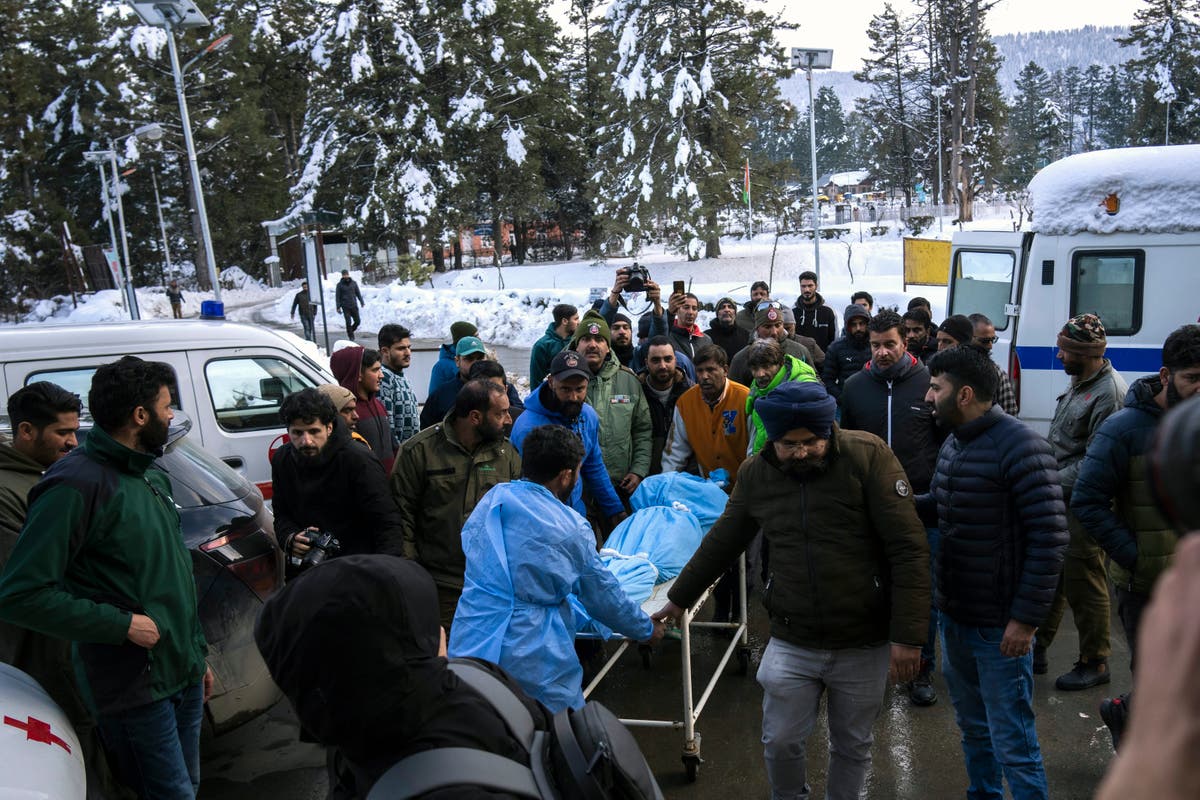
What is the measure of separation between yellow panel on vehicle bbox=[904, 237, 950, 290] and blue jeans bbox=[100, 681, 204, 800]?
84.9 feet

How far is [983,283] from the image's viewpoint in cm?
983

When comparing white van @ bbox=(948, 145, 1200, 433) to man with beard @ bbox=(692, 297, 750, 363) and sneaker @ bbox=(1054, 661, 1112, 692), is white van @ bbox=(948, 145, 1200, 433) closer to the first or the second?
man with beard @ bbox=(692, 297, 750, 363)

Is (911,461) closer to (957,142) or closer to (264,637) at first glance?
(264,637)

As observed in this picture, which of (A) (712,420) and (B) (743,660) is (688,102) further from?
(B) (743,660)

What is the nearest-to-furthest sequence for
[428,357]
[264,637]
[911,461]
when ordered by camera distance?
[264,637]
[911,461]
[428,357]

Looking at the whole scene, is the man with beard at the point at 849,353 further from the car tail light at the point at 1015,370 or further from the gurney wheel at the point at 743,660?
the gurney wheel at the point at 743,660

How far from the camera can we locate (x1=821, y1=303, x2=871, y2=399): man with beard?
7816mm

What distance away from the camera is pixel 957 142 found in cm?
4906

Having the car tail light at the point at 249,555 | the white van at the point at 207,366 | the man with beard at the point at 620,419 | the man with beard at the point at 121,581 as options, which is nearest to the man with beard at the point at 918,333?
the man with beard at the point at 620,419

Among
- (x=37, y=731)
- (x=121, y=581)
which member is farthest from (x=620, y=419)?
(x=37, y=731)

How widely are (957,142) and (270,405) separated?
49.4 metres

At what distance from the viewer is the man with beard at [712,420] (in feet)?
19.2

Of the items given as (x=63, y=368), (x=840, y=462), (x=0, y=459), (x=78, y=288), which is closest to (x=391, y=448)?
(x=63, y=368)

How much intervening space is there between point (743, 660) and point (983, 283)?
5946 millimetres
